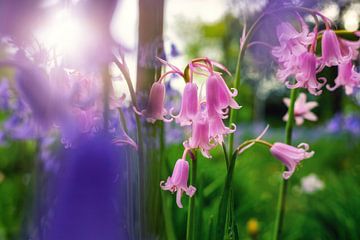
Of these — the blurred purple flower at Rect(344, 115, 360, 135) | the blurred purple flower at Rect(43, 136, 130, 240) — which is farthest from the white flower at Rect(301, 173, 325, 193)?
the blurred purple flower at Rect(43, 136, 130, 240)

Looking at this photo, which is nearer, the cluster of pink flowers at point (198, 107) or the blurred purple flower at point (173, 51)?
the cluster of pink flowers at point (198, 107)

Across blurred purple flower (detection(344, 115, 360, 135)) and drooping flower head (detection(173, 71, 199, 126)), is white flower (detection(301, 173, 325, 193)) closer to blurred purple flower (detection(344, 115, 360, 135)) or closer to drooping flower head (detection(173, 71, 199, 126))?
blurred purple flower (detection(344, 115, 360, 135))

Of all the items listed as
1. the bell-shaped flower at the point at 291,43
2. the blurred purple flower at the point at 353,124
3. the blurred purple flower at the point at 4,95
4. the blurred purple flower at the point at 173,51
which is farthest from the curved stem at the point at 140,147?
the blurred purple flower at the point at 353,124

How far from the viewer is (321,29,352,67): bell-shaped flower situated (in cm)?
80

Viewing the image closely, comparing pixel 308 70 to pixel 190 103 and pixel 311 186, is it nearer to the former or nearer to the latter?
pixel 190 103

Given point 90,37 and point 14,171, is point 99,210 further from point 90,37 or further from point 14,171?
point 14,171

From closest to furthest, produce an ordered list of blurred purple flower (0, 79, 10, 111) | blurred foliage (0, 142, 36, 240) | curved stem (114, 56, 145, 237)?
blurred foliage (0, 142, 36, 240)
curved stem (114, 56, 145, 237)
blurred purple flower (0, 79, 10, 111)

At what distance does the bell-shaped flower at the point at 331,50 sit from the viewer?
797 millimetres

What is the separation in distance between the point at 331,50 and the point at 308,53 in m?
0.05

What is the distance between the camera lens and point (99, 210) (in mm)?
288

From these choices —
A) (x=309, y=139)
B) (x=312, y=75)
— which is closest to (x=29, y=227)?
(x=312, y=75)

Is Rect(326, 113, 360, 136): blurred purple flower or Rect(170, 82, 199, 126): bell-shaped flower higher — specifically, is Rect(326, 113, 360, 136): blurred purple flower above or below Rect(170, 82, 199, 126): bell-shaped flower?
below

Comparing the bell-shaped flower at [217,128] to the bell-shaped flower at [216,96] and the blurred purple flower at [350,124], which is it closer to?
the bell-shaped flower at [216,96]

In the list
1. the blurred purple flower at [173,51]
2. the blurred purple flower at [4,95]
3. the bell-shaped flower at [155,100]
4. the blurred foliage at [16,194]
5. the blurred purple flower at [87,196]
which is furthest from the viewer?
the blurred purple flower at [4,95]
